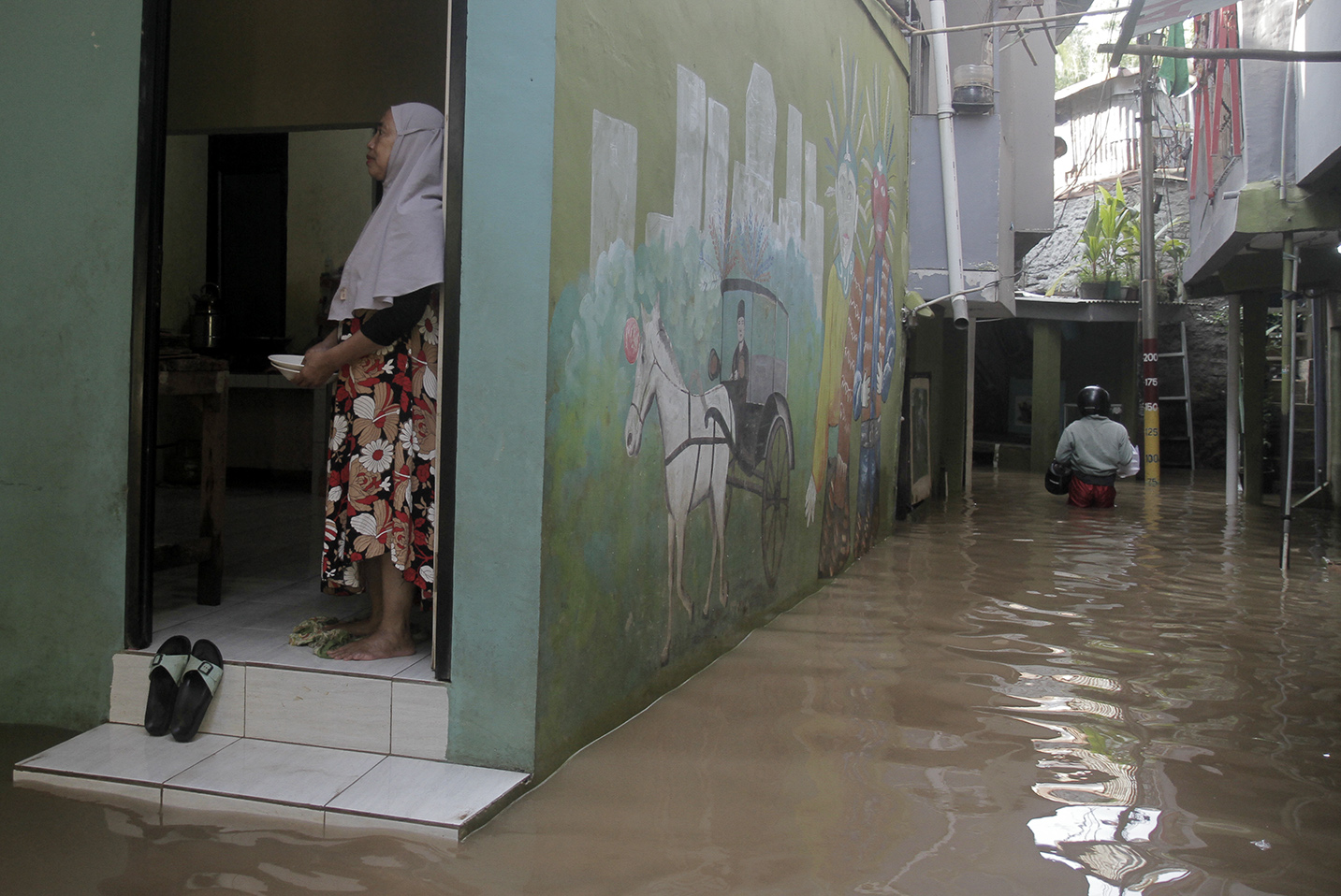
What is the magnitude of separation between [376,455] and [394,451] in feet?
0.20

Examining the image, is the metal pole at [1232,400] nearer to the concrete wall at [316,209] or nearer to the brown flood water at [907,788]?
the brown flood water at [907,788]

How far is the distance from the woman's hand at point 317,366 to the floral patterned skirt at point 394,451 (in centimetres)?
6

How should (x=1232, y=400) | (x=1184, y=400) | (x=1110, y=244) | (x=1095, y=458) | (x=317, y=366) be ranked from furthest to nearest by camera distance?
1. (x=1184, y=400)
2. (x=1110, y=244)
3. (x=1232, y=400)
4. (x=1095, y=458)
5. (x=317, y=366)

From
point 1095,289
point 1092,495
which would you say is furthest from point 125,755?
point 1095,289

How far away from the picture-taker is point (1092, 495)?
11.7 metres

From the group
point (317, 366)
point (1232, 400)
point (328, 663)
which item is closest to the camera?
point (328, 663)

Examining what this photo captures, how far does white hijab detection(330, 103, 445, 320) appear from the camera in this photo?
328 centimetres

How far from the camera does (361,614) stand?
12.5ft

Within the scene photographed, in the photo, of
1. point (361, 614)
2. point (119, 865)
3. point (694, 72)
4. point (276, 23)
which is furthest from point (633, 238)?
point (276, 23)

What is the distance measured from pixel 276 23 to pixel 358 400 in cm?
284

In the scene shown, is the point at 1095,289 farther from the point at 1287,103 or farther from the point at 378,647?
the point at 378,647

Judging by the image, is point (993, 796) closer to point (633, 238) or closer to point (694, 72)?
point (633, 238)

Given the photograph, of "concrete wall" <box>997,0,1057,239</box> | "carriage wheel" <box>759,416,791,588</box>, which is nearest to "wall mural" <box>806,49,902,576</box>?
"carriage wheel" <box>759,416,791,588</box>

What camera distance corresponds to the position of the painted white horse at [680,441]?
12.3ft
